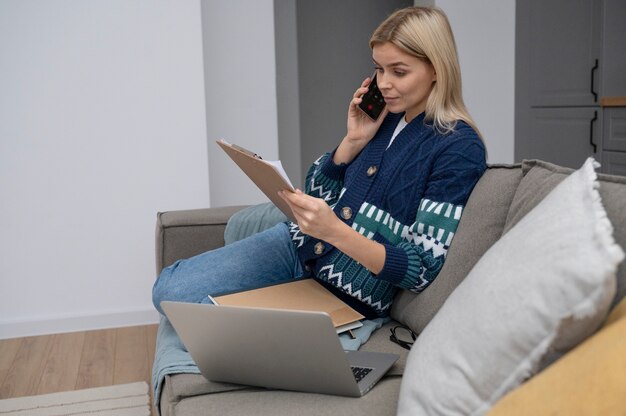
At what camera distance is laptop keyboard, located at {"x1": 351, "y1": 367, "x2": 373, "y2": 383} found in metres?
1.41

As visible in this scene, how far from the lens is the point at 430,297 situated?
1.68 metres

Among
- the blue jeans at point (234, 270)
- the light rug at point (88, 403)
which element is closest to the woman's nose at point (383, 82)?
the blue jeans at point (234, 270)

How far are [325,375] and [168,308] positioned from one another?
0.31 m

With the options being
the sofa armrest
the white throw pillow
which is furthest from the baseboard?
the white throw pillow

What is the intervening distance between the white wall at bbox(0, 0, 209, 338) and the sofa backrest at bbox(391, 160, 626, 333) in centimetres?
175

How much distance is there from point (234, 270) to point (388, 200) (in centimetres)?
45

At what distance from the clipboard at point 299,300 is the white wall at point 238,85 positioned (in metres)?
1.80

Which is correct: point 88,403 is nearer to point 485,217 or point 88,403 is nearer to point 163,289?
point 163,289

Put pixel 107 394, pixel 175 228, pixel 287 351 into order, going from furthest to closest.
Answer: pixel 107 394
pixel 175 228
pixel 287 351

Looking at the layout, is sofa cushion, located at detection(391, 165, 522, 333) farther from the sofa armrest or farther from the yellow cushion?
the sofa armrest

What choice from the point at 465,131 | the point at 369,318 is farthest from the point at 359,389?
the point at 465,131

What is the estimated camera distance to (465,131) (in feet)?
5.77

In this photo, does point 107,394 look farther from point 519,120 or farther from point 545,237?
point 519,120

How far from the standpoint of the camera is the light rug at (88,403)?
2387 millimetres
